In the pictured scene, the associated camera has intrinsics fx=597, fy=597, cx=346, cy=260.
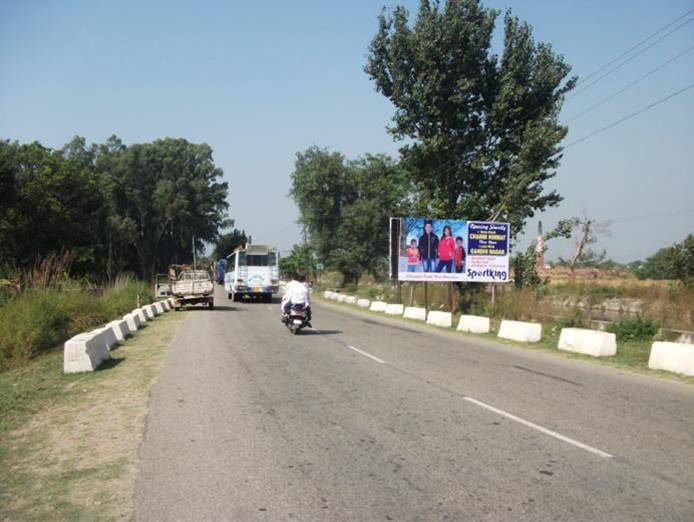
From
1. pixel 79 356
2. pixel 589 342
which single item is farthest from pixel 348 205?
pixel 79 356

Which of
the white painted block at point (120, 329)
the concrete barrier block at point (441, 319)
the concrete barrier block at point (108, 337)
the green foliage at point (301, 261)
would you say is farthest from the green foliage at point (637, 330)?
the green foliage at point (301, 261)

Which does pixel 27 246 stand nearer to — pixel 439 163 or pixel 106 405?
pixel 439 163

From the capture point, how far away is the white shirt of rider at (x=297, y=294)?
699 inches

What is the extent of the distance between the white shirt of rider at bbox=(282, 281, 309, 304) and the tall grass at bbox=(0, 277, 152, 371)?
6452mm

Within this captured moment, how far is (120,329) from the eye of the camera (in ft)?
54.5

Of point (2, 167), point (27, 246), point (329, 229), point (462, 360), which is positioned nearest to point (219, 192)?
point (329, 229)

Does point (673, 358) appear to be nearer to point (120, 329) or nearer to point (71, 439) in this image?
point (71, 439)

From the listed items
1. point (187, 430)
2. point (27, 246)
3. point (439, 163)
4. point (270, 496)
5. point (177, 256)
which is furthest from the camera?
point (177, 256)

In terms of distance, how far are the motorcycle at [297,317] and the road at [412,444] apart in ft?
18.6

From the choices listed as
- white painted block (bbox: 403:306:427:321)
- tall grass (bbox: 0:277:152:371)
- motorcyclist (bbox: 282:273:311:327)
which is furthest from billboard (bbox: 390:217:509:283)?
tall grass (bbox: 0:277:152:371)

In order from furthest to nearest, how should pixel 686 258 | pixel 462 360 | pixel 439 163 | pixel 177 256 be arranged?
pixel 177 256 → pixel 439 163 → pixel 686 258 → pixel 462 360

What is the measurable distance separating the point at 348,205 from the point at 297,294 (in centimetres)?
4238

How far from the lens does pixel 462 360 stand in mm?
12961

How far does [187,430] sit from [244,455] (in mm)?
1308
